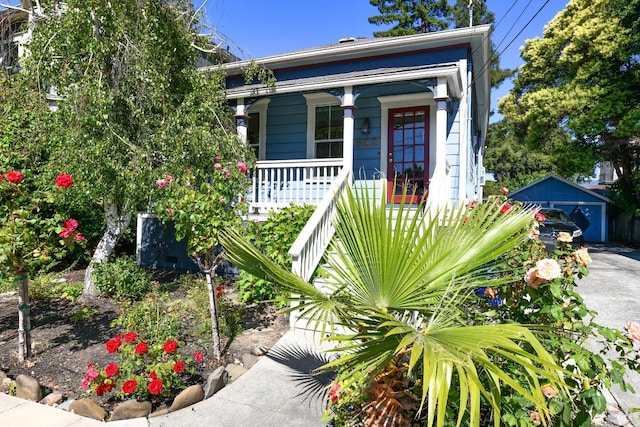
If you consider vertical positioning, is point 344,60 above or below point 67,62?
above

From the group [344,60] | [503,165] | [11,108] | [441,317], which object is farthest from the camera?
[503,165]

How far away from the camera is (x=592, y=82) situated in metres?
14.8

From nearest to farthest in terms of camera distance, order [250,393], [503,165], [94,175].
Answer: [250,393] → [94,175] → [503,165]

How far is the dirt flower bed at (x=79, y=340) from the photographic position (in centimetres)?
368

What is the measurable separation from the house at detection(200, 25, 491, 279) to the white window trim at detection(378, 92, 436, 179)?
2 centimetres

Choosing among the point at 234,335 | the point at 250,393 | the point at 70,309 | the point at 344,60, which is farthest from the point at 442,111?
the point at 70,309

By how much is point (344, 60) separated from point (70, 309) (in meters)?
7.14

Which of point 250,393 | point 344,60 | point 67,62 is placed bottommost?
point 250,393

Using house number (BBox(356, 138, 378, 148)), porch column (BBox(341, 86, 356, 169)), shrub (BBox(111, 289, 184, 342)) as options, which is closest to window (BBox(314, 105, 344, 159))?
house number (BBox(356, 138, 378, 148))

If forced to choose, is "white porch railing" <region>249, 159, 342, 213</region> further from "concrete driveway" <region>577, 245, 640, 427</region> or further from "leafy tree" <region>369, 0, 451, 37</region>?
"leafy tree" <region>369, 0, 451, 37</region>

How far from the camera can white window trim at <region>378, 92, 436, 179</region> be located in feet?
27.2

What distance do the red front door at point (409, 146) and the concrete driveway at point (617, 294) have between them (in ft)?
12.7

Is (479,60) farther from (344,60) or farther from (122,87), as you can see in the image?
(122,87)

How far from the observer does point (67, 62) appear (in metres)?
5.68
